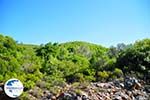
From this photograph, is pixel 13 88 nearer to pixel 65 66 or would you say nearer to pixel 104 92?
pixel 104 92

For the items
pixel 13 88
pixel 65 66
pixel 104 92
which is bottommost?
pixel 104 92

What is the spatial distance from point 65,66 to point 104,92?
6537 millimetres

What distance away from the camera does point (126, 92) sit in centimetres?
1736

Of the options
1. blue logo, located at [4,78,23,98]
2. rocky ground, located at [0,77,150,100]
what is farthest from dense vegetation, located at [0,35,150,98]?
blue logo, located at [4,78,23,98]

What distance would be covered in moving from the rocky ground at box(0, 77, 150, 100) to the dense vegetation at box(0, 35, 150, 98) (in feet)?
2.91

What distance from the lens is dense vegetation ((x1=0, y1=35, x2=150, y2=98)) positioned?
19344mm

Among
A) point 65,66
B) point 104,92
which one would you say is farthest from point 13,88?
point 65,66

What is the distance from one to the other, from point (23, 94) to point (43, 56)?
944 centimetres

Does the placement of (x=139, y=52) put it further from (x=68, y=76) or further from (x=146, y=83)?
(x=68, y=76)

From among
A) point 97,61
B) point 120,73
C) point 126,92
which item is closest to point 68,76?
point 97,61

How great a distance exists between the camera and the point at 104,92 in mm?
17156

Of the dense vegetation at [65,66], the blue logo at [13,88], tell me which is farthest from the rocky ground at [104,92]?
the blue logo at [13,88]

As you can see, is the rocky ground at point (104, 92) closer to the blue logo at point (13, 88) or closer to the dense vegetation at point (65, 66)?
the dense vegetation at point (65, 66)

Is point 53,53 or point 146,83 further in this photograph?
point 53,53
